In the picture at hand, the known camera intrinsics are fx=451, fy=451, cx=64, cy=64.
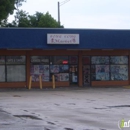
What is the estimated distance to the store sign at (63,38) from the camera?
36.7m

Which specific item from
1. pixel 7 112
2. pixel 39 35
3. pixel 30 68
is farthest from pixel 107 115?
pixel 30 68

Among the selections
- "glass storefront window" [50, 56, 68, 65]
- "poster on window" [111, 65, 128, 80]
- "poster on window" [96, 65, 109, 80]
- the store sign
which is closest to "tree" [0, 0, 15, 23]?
"glass storefront window" [50, 56, 68, 65]

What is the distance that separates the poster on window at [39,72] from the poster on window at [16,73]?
84 centimetres

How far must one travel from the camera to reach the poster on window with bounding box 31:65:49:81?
39438 millimetres

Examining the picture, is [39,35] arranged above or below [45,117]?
above

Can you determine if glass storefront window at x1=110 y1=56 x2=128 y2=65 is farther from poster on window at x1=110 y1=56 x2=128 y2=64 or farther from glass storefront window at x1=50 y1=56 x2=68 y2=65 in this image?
glass storefront window at x1=50 y1=56 x2=68 y2=65

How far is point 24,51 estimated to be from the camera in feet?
128

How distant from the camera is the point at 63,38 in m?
37.1

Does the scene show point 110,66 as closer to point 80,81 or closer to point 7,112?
point 80,81

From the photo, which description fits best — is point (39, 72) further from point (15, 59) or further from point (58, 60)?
point (15, 59)

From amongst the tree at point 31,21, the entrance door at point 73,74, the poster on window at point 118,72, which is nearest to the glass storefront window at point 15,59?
the entrance door at point 73,74

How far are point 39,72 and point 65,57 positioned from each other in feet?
9.03

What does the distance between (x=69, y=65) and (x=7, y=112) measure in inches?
819

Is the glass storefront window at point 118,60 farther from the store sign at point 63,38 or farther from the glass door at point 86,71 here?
the store sign at point 63,38
